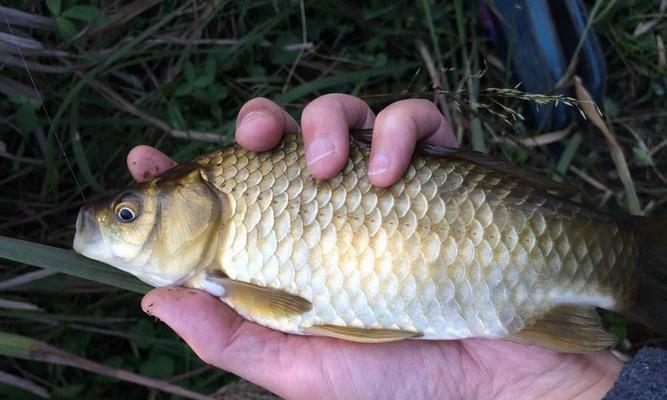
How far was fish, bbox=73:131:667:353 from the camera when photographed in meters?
1.64

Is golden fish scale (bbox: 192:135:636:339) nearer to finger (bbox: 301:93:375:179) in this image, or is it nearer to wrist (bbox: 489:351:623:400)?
finger (bbox: 301:93:375:179)

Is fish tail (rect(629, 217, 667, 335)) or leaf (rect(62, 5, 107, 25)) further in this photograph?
leaf (rect(62, 5, 107, 25))

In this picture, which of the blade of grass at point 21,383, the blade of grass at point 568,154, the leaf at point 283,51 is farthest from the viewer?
the leaf at point 283,51

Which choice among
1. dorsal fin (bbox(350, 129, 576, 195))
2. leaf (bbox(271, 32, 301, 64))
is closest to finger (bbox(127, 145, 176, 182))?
dorsal fin (bbox(350, 129, 576, 195))

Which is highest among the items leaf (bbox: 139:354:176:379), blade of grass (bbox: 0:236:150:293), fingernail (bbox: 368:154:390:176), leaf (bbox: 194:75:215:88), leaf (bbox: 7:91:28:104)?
leaf (bbox: 194:75:215:88)

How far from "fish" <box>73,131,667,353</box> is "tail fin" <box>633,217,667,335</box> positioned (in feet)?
0.14

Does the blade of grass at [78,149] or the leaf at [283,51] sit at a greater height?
the leaf at [283,51]

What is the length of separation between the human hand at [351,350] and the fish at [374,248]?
0.18 ft

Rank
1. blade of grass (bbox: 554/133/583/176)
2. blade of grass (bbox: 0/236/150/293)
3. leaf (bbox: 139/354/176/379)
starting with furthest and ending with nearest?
blade of grass (bbox: 554/133/583/176) < leaf (bbox: 139/354/176/379) < blade of grass (bbox: 0/236/150/293)

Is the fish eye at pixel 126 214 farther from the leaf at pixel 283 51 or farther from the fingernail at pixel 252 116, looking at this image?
the leaf at pixel 283 51

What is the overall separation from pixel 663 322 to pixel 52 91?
2.10m

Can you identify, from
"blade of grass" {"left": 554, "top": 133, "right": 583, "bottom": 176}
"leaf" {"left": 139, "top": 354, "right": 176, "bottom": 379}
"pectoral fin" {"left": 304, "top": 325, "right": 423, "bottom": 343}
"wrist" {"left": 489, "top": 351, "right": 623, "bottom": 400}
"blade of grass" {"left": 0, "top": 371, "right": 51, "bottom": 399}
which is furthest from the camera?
"blade of grass" {"left": 554, "top": 133, "right": 583, "bottom": 176}

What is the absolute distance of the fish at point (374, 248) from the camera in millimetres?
1636

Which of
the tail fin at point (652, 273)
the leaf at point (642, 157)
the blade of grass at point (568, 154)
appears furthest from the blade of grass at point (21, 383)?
the leaf at point (642, 157)
